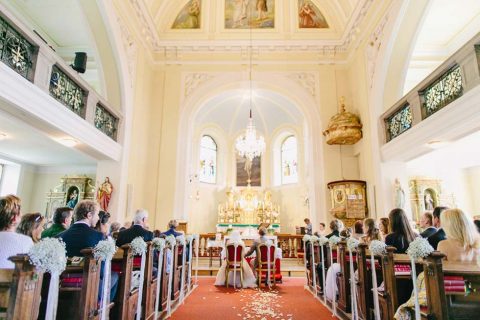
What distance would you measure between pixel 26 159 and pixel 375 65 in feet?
40.2

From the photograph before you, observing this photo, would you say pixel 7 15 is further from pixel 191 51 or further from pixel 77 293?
pixel 191 51

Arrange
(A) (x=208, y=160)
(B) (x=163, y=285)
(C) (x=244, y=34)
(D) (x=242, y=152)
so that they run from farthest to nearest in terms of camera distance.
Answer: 1. (A) (x=208, y=160)
2. (C) (x=244, y=34)
3. (D) (x=242, y=152)
4. (B) (x=163, y=285)

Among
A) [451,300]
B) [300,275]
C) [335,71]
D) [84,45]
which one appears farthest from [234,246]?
[84,45]

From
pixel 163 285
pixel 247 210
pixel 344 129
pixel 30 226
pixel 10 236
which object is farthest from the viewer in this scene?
pixel 247 210

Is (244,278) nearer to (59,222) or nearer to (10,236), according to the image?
(59,222)

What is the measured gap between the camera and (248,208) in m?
14.7

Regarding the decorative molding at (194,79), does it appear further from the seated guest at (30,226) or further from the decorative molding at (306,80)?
the seated guest at (30,226)

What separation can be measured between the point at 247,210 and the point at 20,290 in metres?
12.9

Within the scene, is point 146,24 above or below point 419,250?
above

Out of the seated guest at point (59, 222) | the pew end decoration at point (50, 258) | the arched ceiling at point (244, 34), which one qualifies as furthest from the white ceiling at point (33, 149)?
the pew end decoration at point (50, 258)

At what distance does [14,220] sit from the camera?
8.70 feet

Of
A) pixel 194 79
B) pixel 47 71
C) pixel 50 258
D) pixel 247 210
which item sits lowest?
pixel 50 258

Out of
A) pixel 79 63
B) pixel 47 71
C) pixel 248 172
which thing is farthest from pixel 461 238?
pixel 248 172

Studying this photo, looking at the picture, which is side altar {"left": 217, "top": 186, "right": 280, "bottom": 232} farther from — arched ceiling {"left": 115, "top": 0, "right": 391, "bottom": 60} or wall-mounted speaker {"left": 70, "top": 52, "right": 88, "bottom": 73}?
wall-mounted speaker {"left": 70, "top": 52, "right": 88, "bottom": 73}
